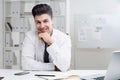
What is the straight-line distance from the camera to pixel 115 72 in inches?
53.1

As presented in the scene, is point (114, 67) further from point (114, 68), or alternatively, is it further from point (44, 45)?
point (44, 45)

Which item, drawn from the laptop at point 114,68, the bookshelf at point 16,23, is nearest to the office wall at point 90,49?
the bookshelf at point 16,23

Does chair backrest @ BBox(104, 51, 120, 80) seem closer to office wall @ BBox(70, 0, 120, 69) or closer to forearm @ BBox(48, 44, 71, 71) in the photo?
forearm @ BBox(48, 44, 71, 71)

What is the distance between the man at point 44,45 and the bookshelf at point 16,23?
5.11 feet

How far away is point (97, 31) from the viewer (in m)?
3.89

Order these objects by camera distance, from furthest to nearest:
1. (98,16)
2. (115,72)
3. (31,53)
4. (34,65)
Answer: (98,16), (31,53), (34,65), (115,72)

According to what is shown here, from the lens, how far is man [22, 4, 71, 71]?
206cm

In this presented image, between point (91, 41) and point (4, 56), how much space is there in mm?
1712

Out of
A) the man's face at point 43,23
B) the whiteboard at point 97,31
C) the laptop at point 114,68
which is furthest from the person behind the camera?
the whiteboard at point 97,31

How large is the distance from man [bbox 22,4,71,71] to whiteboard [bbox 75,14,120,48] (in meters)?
1.61

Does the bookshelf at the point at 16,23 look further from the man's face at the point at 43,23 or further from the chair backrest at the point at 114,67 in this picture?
the chair backrest at the point at 114,67

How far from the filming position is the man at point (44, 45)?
6.77 feet

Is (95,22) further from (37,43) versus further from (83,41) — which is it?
(37,43)

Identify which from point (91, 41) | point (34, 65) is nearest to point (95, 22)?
point (91, 41)
